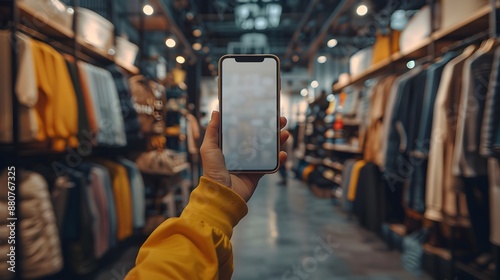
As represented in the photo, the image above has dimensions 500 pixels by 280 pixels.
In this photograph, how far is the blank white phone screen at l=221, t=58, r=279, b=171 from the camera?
0.52m

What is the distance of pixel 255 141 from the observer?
0.54m

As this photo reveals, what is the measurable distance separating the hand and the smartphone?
0.04 ft

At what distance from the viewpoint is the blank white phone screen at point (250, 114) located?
52cm

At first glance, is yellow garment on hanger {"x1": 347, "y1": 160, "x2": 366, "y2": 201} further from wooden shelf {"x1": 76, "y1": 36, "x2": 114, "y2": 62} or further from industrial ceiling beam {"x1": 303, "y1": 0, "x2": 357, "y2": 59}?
wooden shelf {"x1": 76, "y1": 36, "x2": 114, "y2": 62}

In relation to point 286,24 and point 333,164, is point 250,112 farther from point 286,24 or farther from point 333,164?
point 286,24

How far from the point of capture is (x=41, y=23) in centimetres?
157

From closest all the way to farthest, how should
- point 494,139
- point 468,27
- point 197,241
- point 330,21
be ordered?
point 197,241
point 494,139
point 468,27
point 330,21

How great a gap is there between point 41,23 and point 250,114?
151 centimetres

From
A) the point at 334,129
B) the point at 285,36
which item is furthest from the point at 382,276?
the point at 285,36

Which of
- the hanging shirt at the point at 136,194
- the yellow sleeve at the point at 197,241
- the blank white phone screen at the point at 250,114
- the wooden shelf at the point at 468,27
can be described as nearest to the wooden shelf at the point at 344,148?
the wooden shelf at the point at 468,27

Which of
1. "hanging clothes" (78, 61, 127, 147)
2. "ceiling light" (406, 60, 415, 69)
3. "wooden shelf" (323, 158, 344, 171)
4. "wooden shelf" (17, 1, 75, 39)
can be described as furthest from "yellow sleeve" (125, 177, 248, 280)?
"wooden shelf" (323, 158, 344, 171)

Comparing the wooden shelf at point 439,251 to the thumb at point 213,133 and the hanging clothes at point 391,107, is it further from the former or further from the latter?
the thumb at point 213,133

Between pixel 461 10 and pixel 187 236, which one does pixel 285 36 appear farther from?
pixel 187 236

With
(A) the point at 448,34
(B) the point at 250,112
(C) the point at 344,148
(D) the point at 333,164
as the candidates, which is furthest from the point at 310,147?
(B) the point at 250,112
